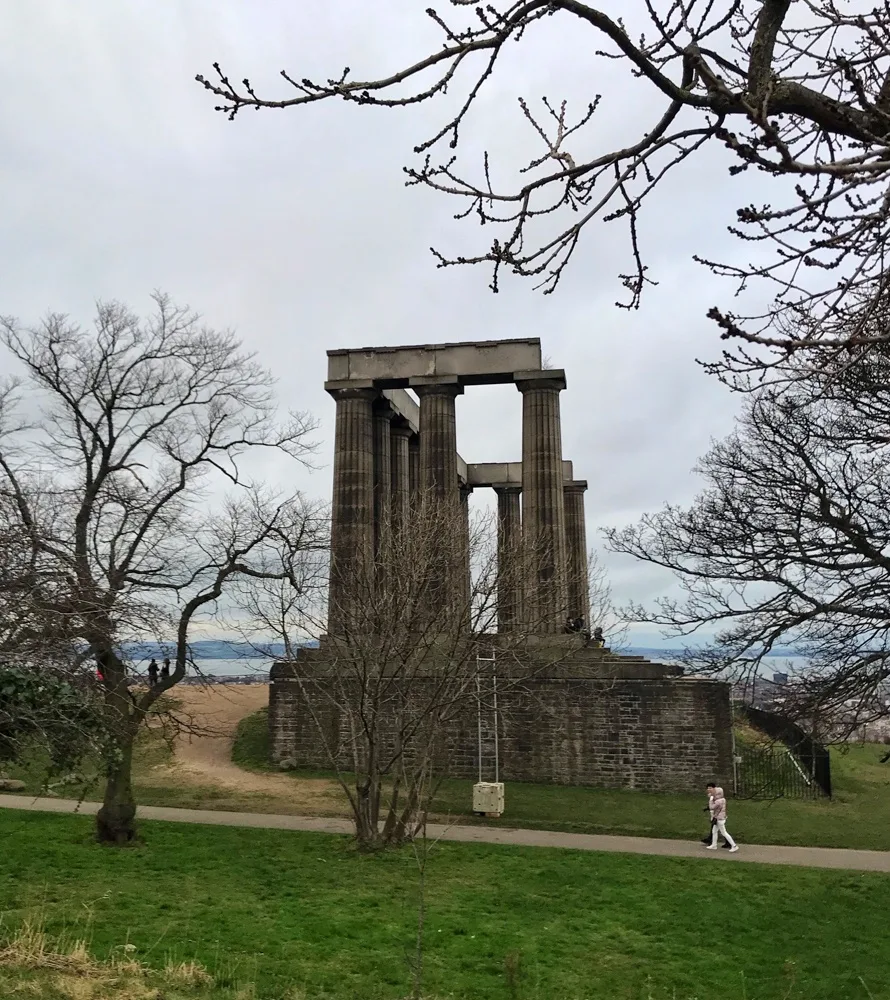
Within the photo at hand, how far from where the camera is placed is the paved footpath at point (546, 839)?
1536cm

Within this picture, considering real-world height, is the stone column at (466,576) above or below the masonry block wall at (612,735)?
above

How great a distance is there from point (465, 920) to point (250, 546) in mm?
7833

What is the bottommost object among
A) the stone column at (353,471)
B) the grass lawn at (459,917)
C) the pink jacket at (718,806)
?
the grass lawn at (459,917)

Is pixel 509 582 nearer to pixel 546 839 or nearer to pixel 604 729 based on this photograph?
pixel 546 839

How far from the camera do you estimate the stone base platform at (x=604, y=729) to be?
22531 mm

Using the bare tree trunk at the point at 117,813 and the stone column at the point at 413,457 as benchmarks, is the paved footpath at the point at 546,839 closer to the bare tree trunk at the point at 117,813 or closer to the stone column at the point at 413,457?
the bare tree trunk at the point at 117,813

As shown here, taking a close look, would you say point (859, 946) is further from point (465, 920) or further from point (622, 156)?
point (622, 156)

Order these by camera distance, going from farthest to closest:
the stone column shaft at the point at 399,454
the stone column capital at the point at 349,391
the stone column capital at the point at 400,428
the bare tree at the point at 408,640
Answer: the stone column capital at the point at 400,428, the stone column shaft at the point at 399,454, the stone column capital at the point at 349,391, the bare tree at the point at 408,640

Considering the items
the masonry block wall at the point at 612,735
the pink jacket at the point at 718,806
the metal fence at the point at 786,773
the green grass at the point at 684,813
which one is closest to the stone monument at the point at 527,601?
the masonry block wall at the point at 612,735

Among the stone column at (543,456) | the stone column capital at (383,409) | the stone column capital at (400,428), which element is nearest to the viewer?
the stone column at (543,456)

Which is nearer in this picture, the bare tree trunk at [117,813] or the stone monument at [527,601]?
the bare tree trunk at [117,813]

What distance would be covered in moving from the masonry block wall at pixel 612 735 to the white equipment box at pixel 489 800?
257 cm

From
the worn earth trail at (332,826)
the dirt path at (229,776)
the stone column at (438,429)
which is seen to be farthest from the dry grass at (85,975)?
the stone column at (438,429)

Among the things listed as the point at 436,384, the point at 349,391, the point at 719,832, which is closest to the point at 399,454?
the point at 349,391
